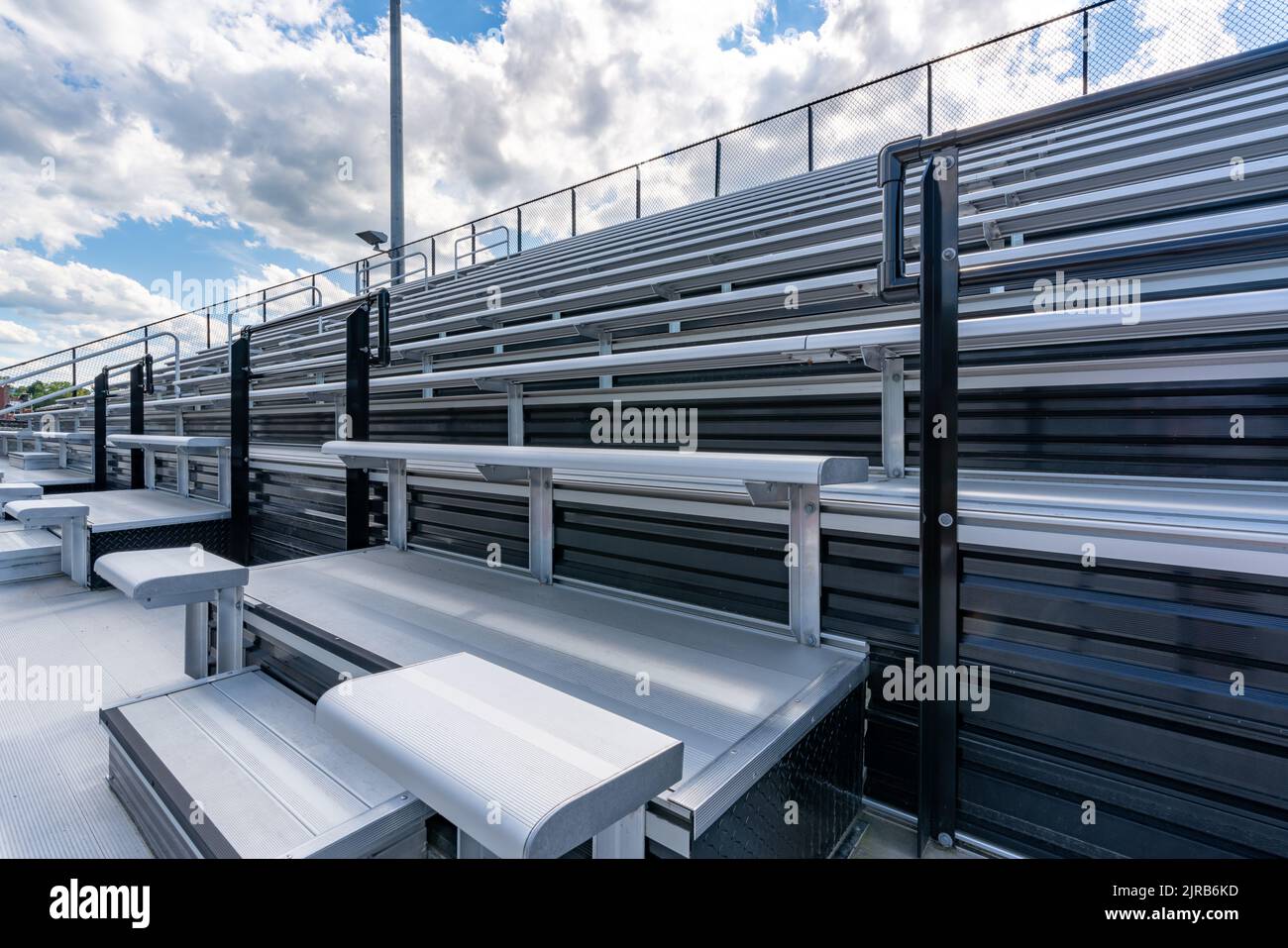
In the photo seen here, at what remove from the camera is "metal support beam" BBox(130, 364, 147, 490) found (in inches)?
172

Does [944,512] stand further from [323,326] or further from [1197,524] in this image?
[323,326]

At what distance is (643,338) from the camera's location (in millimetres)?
2215

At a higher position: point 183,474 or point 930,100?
point 930,100

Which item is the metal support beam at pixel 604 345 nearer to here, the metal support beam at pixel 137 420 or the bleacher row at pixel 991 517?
the bleacher row at pixel 991 517

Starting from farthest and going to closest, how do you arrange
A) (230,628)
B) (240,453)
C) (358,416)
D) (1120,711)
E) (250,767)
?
(240,453), (358,416), (230,628), (250,767), (1120,711)

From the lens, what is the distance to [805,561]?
1293mm

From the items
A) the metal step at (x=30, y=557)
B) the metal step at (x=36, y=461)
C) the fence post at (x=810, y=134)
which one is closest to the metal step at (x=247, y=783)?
the metal step at (x=30, y=557)

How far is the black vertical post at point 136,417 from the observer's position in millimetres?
4375

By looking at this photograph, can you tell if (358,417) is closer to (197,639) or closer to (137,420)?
(197,639)

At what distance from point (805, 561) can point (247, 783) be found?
1.15 metres

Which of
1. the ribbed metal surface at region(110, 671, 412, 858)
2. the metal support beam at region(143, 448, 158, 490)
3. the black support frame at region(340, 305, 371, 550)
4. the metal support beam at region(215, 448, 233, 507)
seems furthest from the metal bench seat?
the metal support beam at region(143, 448, 158, 490)

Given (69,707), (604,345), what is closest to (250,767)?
(69,707)

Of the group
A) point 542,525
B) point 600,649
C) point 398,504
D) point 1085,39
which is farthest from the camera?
point 1085,39

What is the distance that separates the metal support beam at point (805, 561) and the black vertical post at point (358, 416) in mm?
1847
